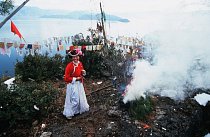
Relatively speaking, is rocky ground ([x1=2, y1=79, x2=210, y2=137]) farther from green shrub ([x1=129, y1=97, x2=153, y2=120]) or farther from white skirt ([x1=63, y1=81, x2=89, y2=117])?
white skirt ([x1=63, y1=81, x2=89, y2=117])

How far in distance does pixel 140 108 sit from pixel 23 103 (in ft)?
11.4

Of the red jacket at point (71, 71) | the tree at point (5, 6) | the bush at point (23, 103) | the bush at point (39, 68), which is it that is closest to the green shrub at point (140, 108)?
the red jacket at point (71, 71)

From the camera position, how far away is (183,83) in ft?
33.4

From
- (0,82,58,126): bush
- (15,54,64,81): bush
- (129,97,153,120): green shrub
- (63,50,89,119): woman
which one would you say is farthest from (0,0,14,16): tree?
(129,97,153,120): green shrub

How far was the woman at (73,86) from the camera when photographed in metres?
7.02

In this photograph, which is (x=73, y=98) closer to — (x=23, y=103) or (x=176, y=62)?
(x=23, y=103)

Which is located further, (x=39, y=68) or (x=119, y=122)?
(x=39, y=68)

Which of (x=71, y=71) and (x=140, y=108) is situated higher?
(x=71, y=71)

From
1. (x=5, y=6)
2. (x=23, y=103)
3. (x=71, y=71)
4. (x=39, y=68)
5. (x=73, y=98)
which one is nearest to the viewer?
(x=23, y=103)

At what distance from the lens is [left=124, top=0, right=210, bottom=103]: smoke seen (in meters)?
9.24

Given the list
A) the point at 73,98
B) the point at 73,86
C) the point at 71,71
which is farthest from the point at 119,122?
the point at 71,71

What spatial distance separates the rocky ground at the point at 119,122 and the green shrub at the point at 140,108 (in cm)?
15

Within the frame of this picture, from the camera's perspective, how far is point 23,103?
6918 millimetres

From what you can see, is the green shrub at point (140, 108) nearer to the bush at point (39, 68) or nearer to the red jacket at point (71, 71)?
the red jacket at point (71, 71)
